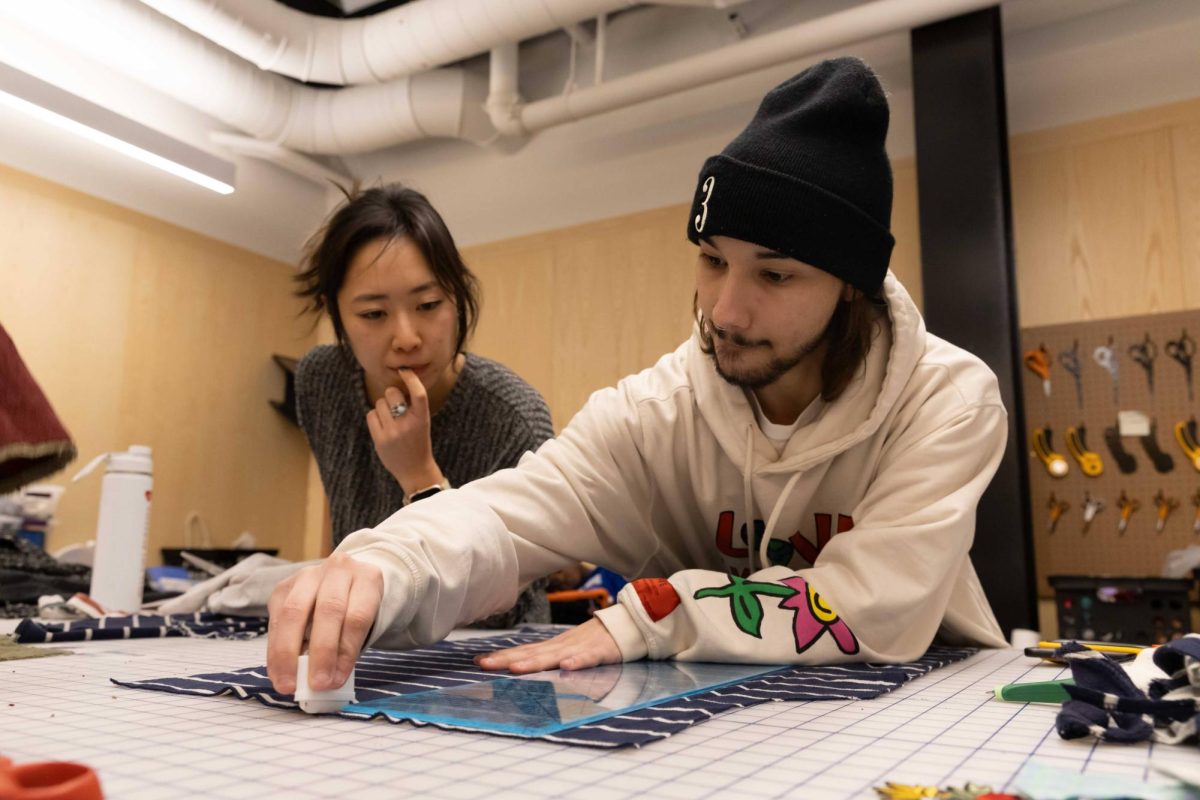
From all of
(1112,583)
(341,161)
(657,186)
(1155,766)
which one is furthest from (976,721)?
(341,161)

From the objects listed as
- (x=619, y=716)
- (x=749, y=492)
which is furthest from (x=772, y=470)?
(x=619, y=716)

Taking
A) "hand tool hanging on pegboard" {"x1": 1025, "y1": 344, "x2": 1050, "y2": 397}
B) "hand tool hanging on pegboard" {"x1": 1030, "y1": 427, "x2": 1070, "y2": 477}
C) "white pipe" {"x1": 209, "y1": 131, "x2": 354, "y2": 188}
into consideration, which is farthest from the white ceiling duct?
"hand tool hanging on pegboard" {"x1": 1030, "y1": 427, "x2": 1070, "y2": 477}

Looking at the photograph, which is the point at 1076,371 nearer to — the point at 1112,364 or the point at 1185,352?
the point at 1112,364

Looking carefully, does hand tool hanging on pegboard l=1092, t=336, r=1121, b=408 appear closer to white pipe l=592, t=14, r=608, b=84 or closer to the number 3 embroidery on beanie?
white pipe l=592, t=14, r=608, b=84

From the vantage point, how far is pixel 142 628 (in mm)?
1136

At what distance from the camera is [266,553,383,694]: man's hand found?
0.67m

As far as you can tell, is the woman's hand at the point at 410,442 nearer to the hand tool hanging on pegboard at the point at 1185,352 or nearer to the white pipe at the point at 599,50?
the white pipe at the point at 599,50

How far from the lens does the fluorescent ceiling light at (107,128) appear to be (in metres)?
2.64

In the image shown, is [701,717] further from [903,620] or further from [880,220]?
[880,220]

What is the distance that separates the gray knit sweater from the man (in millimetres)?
281

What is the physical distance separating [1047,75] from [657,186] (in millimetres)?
1421

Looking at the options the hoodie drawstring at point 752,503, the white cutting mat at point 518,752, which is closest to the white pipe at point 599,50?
the hoodie drawstring at point 752,503

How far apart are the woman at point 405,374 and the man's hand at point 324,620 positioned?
2.11 ft

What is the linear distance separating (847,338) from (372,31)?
259cm
